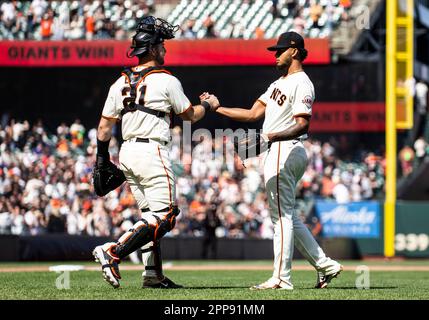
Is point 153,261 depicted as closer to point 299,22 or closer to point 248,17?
point 299,22

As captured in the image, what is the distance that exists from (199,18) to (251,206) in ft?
21.6

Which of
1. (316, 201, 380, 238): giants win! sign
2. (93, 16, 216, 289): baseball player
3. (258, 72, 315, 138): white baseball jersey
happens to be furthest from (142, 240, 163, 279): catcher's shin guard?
(316, 201, 380, 238): giants win! sign

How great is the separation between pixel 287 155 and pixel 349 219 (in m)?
13.1

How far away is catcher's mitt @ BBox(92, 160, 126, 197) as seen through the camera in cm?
832

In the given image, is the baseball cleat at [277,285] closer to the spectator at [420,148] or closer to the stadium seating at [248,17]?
the spectator at [420,148]

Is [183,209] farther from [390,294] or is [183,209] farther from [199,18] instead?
[390,294]

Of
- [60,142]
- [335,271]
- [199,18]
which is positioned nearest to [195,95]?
[199,18]

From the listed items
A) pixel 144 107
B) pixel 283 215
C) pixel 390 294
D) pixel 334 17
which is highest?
pixel 334 17

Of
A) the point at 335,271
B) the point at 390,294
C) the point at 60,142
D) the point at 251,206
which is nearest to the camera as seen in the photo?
the point at 390,294

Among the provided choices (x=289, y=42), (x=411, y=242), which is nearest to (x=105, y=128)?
(x=289, y=42)

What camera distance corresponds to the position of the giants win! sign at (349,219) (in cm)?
2078

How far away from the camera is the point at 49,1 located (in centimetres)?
2584

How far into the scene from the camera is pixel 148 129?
309 inches

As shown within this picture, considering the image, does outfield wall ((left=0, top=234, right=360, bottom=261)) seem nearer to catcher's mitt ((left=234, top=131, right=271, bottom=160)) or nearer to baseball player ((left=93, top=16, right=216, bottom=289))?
catcher's mitt ((left=234, top=131, right=271, bottom=160))
